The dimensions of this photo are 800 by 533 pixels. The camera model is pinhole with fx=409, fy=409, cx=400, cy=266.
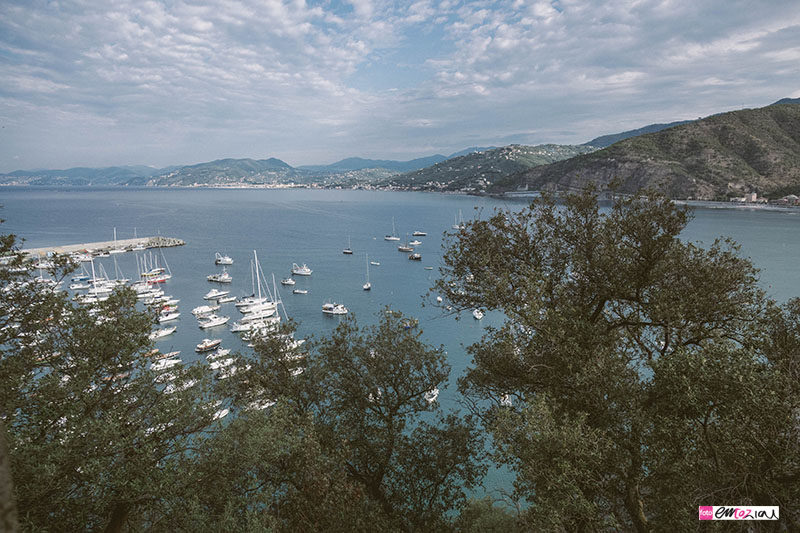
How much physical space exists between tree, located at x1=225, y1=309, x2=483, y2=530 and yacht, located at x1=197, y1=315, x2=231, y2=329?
35.3 m

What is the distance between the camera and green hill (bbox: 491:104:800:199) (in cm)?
9888

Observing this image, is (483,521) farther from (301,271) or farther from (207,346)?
(301,271)

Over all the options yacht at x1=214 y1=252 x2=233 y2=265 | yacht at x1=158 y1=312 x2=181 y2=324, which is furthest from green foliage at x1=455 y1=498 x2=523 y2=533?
yacht at x1=214 y1=252 x2=233 y2=265

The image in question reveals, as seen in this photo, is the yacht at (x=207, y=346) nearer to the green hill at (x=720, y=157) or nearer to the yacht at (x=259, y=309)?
the yacht at (x=259, y=309)

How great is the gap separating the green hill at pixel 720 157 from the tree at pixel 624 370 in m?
88.1

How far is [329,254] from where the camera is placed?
2985 inches

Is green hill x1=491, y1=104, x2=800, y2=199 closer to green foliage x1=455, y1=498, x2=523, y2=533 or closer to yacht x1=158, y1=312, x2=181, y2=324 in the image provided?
yacht x1=158, y1=312, x2=181, y2=324

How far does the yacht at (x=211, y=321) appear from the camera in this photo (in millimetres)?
43094

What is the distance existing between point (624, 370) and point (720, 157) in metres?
127

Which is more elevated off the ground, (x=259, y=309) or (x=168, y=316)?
(x=168, y=316)

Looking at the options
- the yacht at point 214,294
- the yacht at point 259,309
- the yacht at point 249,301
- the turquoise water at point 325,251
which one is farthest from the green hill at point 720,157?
the yacht at point 214,294

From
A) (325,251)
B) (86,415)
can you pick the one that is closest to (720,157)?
(325,251)

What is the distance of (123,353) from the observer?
7711 mm

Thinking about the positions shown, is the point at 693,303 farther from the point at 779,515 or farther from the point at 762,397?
the point at 779,515
